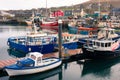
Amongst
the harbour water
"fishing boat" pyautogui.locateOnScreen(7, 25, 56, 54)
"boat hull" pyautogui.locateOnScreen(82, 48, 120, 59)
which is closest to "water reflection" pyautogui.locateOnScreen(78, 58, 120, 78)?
the harbour water

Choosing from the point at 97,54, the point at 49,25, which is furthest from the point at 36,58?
the point at 49,25

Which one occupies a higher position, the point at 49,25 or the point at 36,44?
the point at 49,25

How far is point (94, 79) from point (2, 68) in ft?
27.0

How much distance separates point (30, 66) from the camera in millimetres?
21234

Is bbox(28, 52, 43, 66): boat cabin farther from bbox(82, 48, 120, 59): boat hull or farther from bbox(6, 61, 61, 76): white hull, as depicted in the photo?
bbox(82, 48, 120, 59): boat hull

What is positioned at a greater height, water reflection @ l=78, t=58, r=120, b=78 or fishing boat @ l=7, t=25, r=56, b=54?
fishing boat @ l=7, t=25, r=56, b=54

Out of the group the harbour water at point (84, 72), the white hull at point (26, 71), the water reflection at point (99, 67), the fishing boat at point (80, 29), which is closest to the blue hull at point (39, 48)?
the harbour water at point (84, 72)

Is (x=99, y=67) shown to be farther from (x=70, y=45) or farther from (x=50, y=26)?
(x=50, y=26)

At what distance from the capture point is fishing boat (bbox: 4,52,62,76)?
20.7 m

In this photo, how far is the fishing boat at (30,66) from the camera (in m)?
20.7

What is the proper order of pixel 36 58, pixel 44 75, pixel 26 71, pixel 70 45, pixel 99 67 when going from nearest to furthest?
pixel 26 71 < pixel 36 58 < pixel 44 75 < pixel 99 67 < pixel 70 45

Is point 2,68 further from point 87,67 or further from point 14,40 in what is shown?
point 14,40

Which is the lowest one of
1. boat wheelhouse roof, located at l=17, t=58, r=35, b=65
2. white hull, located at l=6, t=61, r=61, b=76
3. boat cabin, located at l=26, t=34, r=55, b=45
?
white hull, located at l=6, t=61, r=61, b=76

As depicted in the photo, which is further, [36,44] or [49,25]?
[49,25]
